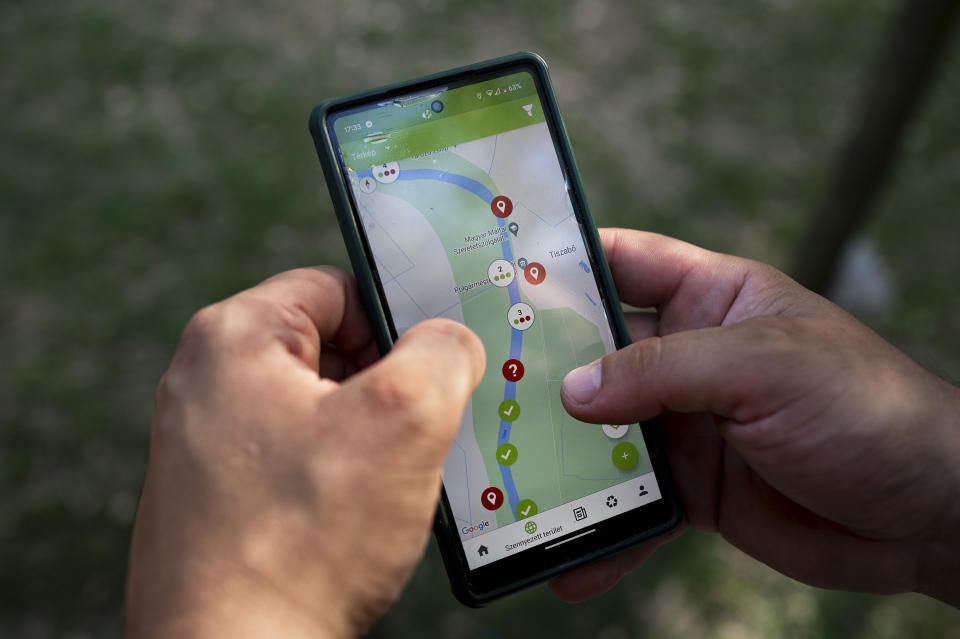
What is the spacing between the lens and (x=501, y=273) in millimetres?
1687

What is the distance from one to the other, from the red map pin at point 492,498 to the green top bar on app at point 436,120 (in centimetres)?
77

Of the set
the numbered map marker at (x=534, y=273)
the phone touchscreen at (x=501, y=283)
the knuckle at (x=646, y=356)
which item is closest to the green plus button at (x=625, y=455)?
the phone touchscreen at (x=501, y=283)

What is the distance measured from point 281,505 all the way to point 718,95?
3335 millimetres

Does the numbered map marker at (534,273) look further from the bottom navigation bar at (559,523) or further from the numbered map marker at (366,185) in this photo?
the bottom navigation bar at (559,523)

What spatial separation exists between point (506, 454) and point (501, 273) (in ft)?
1.35

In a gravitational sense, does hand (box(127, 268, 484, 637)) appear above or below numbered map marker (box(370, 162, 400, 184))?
below

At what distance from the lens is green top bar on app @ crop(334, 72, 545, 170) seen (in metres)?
1.62

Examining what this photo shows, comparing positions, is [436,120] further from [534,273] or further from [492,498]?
[492,498]

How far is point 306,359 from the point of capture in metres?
1.41

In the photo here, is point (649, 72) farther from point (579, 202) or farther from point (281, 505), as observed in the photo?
point (281, 505)

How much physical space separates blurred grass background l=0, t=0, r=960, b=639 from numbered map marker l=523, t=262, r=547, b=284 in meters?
1.33

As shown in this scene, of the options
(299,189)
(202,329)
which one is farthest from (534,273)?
(299,189)

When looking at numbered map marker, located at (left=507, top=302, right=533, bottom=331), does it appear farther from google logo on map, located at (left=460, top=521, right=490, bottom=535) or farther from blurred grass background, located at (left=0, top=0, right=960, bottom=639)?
blurred grass background, located at (left=0, top=0, right=960, bottom=639)

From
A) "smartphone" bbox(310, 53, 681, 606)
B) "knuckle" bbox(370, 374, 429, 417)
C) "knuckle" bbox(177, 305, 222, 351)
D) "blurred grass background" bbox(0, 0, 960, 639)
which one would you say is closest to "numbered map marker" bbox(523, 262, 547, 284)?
"smartphone" bbox(310, 53, 681, 606)
